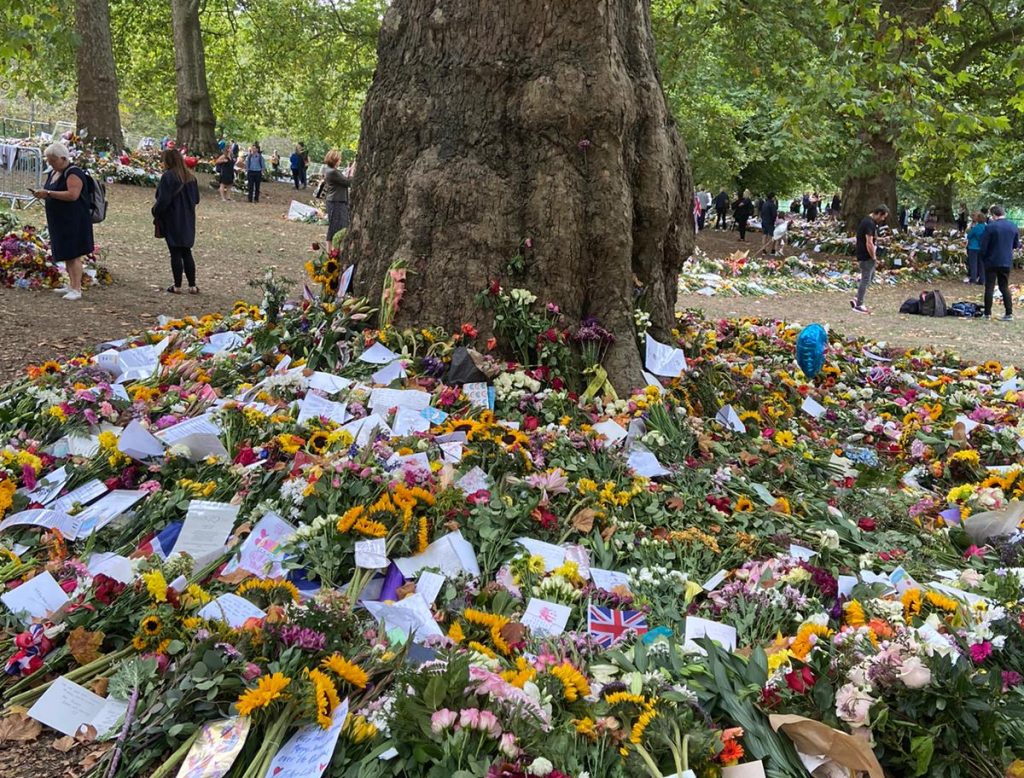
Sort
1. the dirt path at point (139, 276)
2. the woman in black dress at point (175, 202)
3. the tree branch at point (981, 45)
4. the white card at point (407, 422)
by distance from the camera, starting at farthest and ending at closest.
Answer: the tree branch at point (981, 45), the woman in black dress at point (175, 202), the dirt path at point (139, 276), the white card at point (407, 422)

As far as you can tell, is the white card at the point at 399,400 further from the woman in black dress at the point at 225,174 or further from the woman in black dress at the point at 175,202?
the woman in black dress at the point at 225,174

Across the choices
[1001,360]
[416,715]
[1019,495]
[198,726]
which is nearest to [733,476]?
[1019,495]

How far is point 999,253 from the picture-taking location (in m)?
13.0

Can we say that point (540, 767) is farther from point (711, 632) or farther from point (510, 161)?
point (510, 161)

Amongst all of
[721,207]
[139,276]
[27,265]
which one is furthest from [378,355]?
[721,207]

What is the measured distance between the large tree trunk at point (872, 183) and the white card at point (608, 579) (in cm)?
1978

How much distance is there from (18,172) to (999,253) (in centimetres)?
1594

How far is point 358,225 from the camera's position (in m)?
5.21

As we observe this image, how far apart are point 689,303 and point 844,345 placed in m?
4.78

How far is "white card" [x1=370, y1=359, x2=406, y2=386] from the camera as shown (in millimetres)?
4441

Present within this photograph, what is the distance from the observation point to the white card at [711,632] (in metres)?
2.78

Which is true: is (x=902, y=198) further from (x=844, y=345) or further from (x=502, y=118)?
(x=502, y=118)

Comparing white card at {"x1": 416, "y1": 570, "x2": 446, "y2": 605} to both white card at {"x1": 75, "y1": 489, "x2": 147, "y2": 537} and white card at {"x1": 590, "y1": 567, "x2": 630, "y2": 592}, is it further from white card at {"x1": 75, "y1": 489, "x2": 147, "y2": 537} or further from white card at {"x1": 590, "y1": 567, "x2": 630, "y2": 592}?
white card at {"x1": 75, "y1": 489, "x2": 147, "y2": 537}

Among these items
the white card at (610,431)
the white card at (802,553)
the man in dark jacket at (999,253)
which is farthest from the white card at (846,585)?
the man in dark jacket at (999,253)
